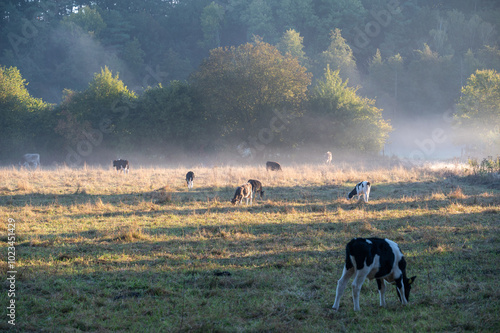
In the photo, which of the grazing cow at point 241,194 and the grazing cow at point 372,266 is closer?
the grazing cow at point 372,266

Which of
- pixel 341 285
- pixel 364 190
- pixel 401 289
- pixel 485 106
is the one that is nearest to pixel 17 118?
pixel 364 190

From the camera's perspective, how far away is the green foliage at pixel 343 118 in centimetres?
4922

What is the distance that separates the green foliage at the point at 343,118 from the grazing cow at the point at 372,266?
141ft

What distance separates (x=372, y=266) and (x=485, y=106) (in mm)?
50857

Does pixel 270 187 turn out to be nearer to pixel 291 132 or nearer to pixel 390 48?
pixel 291 132

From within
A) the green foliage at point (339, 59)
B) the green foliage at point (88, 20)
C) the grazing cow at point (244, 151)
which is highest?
the green foliage at point (88, 20)

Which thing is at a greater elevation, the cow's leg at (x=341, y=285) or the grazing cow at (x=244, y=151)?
the grazing cow at (x=244, y=151)

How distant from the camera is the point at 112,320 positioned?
21.1ft

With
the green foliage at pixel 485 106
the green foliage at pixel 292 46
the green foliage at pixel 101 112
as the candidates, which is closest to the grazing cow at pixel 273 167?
the green foliage at pixel 101 112

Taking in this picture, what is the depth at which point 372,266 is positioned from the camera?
676 cm

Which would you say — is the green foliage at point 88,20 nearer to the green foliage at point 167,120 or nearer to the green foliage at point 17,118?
the green foliage at point 17,118

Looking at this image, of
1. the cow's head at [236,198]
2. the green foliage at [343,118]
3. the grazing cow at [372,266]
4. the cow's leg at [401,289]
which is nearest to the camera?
the grazing cow at [372,266]

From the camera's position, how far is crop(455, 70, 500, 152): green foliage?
5006 cm

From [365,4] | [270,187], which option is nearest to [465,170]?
[270,187]
